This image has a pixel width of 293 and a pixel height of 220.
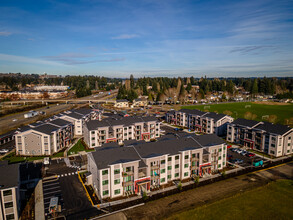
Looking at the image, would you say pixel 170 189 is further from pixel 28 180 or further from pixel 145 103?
pixel 145 103

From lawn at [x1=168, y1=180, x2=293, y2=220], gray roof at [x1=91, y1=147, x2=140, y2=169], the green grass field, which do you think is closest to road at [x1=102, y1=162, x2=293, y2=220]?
lawn at [x1=168, y1=180, x2=293, y2=220]

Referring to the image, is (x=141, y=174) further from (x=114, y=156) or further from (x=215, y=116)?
(x=215, y=116)

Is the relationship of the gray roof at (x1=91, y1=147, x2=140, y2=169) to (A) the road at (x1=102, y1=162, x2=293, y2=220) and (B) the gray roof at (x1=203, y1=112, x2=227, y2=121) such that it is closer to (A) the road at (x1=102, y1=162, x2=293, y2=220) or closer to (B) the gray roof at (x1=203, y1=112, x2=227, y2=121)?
(A) the road at (x1=102, y1=162, x2=293, y2=220)

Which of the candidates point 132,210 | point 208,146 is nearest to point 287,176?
point 208,146

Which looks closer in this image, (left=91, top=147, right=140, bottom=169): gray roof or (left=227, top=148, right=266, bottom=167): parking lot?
(left=91, top=147, right=140, bottom=169): gray roof

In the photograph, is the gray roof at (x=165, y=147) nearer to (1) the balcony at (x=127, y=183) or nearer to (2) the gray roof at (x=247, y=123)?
(1) the balcony at (x=127, y=183)

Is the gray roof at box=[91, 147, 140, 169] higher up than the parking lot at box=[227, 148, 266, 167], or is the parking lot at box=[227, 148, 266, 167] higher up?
the gray roof at box=[91, 147, 140, 169]
